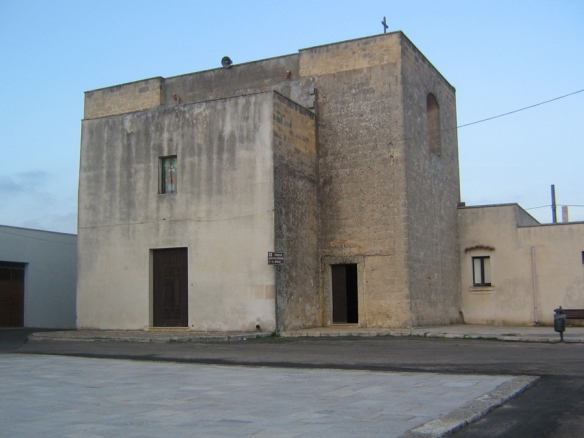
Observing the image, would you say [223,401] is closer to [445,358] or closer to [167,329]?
[445,358]

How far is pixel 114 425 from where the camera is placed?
6020mm

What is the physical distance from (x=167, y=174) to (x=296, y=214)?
439cm

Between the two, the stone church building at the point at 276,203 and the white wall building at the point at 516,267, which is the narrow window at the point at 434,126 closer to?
the stone church building at the point at 276,203

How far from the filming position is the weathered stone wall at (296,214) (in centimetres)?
1972

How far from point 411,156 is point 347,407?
1548 centimetres

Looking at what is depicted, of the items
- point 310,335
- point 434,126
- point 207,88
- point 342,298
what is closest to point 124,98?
point 207,88

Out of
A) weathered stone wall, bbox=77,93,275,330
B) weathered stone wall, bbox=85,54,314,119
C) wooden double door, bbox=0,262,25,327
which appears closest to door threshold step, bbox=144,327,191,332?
weathered stone wall, bbox=77,93,275,330

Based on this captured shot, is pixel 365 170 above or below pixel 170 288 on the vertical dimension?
above

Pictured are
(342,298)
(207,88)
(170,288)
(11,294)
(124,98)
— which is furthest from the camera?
(11,294)

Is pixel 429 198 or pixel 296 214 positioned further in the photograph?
pixel 429 198

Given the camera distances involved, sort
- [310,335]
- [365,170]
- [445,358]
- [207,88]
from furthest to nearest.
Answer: [207,88], [365,170], [310,335], [445,358]

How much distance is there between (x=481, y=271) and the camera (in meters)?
24.8

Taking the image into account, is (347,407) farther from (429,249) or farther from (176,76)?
(176,76)

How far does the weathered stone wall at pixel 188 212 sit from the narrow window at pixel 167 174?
0.27m
